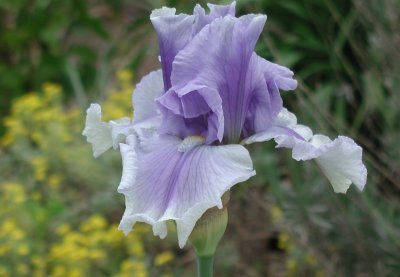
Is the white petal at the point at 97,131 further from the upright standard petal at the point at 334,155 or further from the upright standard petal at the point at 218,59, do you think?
the upright standard petal at the point at 334,155

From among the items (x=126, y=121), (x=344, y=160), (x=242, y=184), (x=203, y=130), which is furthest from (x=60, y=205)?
Result: (x=344, y=160)

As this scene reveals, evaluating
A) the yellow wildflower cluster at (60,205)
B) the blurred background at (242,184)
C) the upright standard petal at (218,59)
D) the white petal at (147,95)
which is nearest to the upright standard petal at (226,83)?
the upright standard petal at (218,59)

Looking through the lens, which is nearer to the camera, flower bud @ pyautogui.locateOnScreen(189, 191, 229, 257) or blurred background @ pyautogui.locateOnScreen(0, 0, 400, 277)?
flower bud @ pyautogui.locateOnScreen(189, 191, 229, 257)

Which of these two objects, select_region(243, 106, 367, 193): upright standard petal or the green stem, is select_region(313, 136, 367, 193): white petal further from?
the green stem

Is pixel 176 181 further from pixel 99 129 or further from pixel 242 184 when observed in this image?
pixel 242 184

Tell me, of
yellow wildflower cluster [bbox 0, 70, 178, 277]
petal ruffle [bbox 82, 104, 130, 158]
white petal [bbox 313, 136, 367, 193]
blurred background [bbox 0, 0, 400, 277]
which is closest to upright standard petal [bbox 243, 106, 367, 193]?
white petal [bbox 313, 136, 367, 193]

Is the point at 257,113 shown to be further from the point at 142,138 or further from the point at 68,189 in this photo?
the point at 68,189

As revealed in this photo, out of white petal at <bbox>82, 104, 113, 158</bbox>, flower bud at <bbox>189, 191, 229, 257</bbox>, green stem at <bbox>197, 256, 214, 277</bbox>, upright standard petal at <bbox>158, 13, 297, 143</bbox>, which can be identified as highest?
upright standard petal at <bbox>158, 13, 297, 143</bbox>
